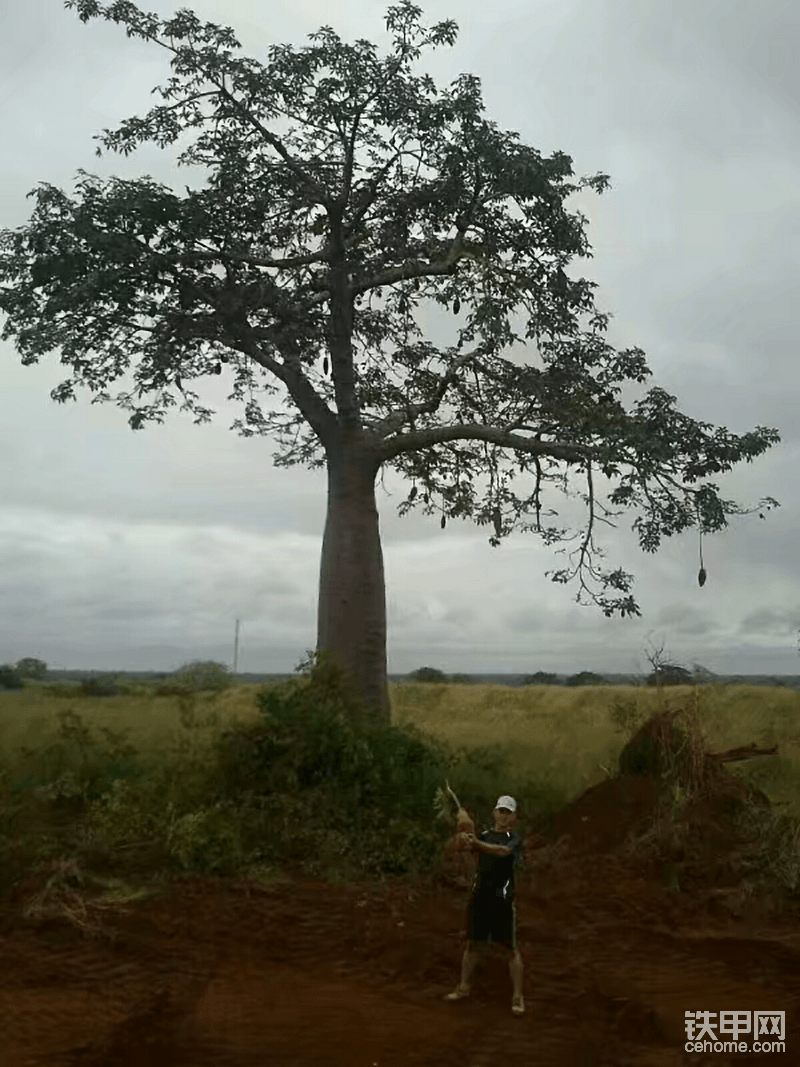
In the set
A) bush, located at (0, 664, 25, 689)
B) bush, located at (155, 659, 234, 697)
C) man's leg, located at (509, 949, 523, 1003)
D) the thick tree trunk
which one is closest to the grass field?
the thick tree trunk

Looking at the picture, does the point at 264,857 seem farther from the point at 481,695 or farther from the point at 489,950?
the point at 481,695

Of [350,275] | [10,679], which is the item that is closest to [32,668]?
[10,679]

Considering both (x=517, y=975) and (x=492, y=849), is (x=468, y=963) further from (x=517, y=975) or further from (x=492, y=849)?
(x=492, y=849)

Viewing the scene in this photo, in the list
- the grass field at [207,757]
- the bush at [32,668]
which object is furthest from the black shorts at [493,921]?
the bush at [32,668]

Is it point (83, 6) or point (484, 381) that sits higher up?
point (83, 6)

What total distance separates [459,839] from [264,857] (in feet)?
17.1

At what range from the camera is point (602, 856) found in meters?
11.4

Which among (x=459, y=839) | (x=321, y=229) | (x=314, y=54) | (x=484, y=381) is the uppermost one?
(x=314, y=54)

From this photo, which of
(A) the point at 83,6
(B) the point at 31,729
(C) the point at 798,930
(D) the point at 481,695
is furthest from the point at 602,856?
(D) the point at 481,695

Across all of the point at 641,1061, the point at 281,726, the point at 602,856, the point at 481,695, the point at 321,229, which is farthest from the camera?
the point at 481,695

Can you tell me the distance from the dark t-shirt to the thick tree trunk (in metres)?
7.48

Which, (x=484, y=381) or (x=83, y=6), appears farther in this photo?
(x=484, y=381)

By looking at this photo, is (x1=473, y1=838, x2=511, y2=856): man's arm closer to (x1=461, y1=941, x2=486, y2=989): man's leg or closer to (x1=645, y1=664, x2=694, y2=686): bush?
(x1=461, y1=941, x2=486, y2=989): man's leg

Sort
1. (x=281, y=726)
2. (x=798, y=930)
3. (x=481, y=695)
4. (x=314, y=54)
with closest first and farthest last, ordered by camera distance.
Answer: (x=798, y=930)
(x=281, y=726)
(x=314, y=54)
(x=481, y=695)
